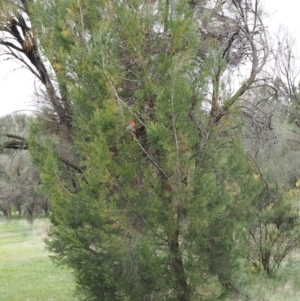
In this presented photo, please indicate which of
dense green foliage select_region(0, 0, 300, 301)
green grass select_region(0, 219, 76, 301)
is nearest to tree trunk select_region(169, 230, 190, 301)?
dense green foliage select_region(0, 0, 300, 301)

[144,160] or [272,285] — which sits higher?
[144,160]

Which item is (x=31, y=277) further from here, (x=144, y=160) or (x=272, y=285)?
(x=144, y=160)

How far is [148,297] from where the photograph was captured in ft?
18.8

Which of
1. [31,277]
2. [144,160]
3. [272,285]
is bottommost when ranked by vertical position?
[31,277]

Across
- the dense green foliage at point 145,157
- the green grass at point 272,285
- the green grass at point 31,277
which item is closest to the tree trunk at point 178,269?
the dense green foliage at point 145,157

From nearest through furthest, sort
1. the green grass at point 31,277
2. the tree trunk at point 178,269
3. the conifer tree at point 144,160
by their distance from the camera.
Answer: the conifer tree at point 144,160, the tree trunk at point 178,269, the green grass at point 31,277

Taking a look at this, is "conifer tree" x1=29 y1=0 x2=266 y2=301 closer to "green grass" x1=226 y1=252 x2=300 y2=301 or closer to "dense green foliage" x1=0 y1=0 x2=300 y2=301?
"dense green foliage" x1=0 y1=0 x2=300 y2=301

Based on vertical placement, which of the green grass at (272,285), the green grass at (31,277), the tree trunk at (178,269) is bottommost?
the green grass at (31,277)

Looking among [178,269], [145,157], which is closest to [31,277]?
[178,269]

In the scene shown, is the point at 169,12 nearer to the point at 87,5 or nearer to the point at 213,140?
the point at 87,5

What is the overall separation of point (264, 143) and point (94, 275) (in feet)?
13.1

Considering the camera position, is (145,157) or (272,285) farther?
(272,285)

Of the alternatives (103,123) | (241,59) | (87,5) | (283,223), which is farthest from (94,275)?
(283,223)

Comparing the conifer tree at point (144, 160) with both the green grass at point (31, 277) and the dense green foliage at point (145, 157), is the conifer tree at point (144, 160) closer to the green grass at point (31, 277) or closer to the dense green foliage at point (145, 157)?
the dense green foliage at point (145, 157)
